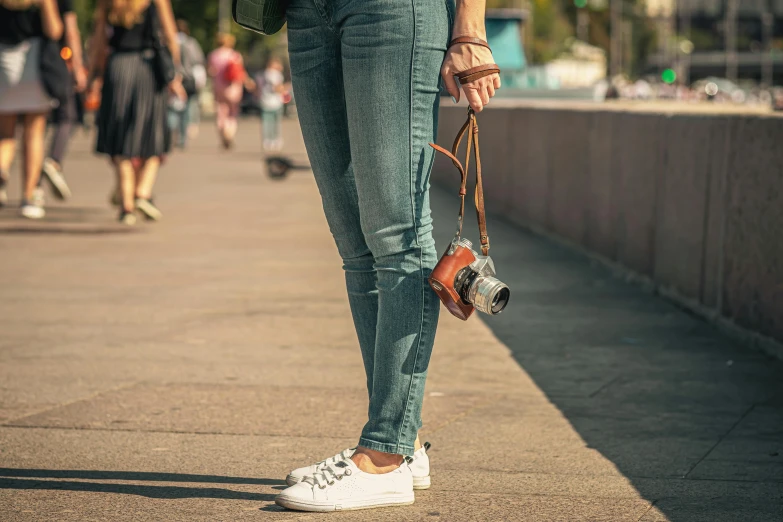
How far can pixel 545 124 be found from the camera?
981 centimetres

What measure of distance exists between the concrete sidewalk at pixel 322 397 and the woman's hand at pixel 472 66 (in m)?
1.01

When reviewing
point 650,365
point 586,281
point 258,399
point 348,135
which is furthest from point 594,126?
point 348,135

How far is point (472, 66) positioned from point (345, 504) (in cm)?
110

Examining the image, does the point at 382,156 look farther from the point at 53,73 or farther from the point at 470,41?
the point at 53,73

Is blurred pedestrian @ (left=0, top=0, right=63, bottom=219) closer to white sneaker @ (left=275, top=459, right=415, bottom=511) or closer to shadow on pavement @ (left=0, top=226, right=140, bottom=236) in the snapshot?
shadow on pavement @ (left=0, top=226, right=140, bottom=236)

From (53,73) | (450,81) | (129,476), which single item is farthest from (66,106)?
(450,81)

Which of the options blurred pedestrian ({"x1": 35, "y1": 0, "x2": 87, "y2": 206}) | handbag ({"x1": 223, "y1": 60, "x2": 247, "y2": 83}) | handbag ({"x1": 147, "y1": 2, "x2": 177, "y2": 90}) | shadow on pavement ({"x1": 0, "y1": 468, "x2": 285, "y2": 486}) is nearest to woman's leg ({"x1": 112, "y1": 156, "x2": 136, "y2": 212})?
handbag ({"x1": 147, "y1": 2, "x2": 177, "y2": 90})

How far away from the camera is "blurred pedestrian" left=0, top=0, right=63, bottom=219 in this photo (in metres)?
10.0

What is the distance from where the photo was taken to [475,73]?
3068 millimetres

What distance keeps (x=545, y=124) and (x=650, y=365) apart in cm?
476

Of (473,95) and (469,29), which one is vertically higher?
(469,29)

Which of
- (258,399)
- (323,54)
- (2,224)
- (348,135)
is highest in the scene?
(323,54)

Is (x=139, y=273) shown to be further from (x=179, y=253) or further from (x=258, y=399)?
(x=258, y=399)

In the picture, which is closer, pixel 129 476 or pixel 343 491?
pixel 343 491
